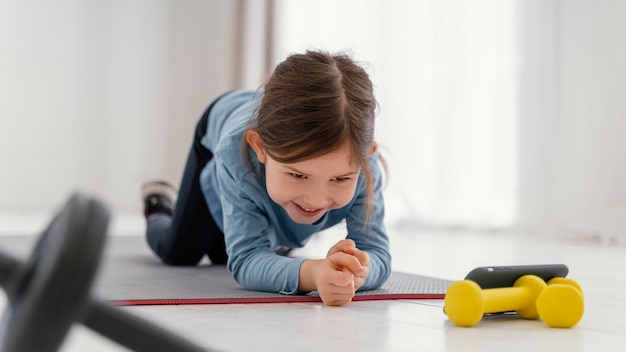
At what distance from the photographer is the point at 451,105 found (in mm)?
3203

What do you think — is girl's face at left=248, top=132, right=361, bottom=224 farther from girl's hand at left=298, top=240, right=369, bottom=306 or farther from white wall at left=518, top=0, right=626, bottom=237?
white wall at left=518, top=0, right=626, bottom=237

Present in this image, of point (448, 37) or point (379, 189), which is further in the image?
point (448, 37)

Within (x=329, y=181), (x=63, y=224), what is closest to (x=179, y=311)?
(x=329, y=181)

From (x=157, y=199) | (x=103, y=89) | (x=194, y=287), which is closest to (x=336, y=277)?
(x=194, y=287)

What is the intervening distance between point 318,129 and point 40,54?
11.7ft

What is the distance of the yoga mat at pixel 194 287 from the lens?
113 cm

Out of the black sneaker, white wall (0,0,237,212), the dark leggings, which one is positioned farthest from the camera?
white wall (0,0,237,212)

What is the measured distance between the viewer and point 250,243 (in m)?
1.24

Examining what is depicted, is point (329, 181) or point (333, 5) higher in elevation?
point (333, 5)

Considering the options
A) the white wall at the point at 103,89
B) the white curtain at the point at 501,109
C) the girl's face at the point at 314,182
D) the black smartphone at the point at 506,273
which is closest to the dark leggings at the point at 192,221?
the girl's face at the point at 314,182

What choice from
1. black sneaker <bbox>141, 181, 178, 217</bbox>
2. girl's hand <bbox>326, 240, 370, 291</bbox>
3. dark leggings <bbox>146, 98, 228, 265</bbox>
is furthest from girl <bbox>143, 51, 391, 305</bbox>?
black sneaker <bbox>141, 181, 178, 217</bbox>

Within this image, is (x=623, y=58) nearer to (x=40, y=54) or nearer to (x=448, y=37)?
(x=448, y=37)

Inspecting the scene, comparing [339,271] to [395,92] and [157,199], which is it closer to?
[157,199]

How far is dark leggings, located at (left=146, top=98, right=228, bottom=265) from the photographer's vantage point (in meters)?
1.67
